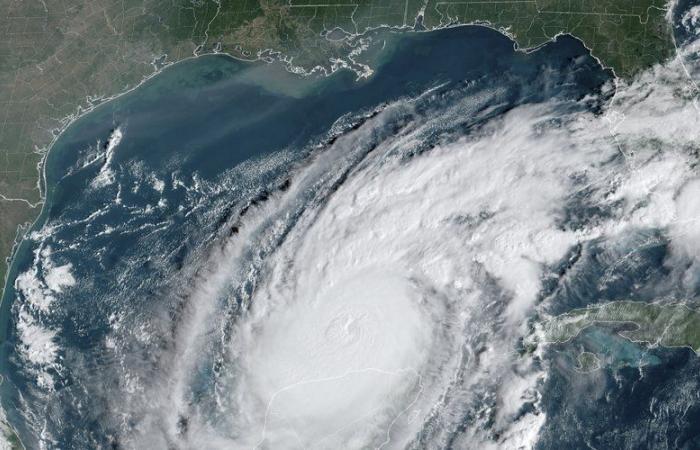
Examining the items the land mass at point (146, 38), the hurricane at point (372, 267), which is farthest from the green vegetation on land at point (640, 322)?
the land mass at point (146, 38)

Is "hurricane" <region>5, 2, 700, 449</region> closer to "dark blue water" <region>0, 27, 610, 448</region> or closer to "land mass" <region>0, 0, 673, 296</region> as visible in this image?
"dark blue water" <region>0, 27, 610, 448</region>

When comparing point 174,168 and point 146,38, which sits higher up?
point 146,38

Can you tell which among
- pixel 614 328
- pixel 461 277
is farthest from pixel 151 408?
pixel 614 328

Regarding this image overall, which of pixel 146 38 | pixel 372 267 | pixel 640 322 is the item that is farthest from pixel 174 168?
pixel 640 322

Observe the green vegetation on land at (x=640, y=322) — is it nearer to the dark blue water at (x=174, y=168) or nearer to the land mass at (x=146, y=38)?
the dark blue water at (x=174, y=168)

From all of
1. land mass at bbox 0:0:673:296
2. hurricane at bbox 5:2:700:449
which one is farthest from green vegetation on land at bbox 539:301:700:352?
land mass at bbox 0:0:673:296

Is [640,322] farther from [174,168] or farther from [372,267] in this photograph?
[174,168]
